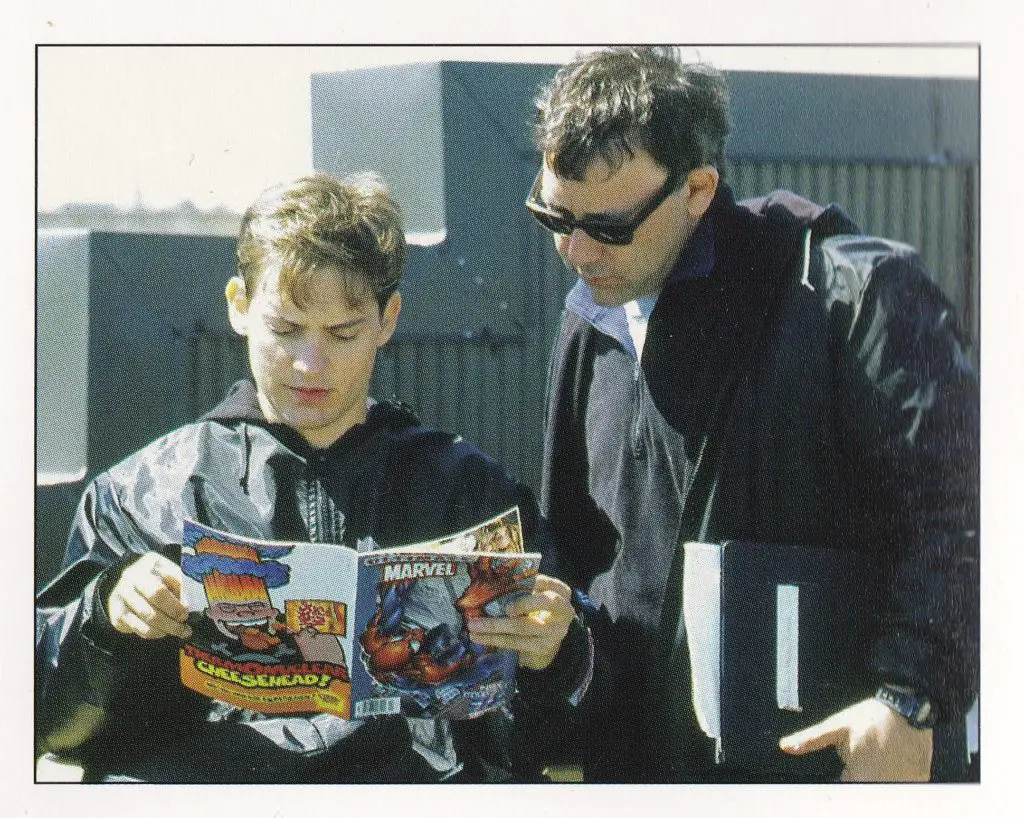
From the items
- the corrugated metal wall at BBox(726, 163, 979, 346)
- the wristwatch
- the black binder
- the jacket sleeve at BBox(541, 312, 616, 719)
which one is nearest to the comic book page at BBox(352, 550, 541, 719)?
the jacket sleeve at BBox(541, 312, 616, 719)

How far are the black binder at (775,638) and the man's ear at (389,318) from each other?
2.62 ft

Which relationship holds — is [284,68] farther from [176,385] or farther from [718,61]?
[718,61]

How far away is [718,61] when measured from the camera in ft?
9.09

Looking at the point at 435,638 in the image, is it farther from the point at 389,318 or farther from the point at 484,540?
the point at 389,318

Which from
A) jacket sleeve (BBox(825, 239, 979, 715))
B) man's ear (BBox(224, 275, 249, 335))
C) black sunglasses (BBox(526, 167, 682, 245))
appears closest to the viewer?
jacket sleeve (BBox(825, 239, 979, 715))

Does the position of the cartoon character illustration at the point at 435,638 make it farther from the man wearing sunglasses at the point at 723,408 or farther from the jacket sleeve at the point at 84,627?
the jacket sleeve at the point at 84,627

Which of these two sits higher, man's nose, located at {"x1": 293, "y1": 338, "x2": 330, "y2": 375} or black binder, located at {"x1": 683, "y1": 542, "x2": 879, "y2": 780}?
man's nose, located at {"x1": 293, "y1": 338, "x2": 330, "y2": 375}

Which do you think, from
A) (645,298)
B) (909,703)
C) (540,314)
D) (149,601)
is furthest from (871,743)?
(149,601)

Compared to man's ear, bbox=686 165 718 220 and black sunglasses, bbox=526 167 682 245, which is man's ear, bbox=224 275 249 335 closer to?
black sunglasses, bbox=526 167 682 245

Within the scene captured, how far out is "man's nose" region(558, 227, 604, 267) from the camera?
8.56 ft

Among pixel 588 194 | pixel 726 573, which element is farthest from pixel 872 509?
pixel 588 194

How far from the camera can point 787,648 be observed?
8.82ft

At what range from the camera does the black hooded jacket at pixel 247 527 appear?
8.62ft
